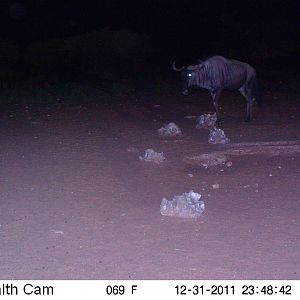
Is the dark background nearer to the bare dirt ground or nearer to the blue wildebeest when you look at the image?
the blue wildebeest

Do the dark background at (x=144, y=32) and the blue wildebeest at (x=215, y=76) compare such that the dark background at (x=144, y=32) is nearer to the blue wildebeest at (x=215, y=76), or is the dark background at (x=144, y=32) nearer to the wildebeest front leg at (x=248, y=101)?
the wildebeest front leg at (x=248, y=101)

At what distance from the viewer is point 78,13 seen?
39750 mm

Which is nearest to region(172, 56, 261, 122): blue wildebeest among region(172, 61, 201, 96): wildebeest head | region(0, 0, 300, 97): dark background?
region(172, 61, 201, 96): wildebeest head

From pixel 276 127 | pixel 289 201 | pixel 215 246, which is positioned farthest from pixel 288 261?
pixel 276 127

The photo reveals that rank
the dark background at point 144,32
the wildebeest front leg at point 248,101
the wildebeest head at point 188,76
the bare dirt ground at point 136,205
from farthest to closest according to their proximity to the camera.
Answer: the dark background at point 144,32
the wildebeest front leg at point 248,101
the wildebeest head at point 188,76
the bare dirt ground at point 136,205

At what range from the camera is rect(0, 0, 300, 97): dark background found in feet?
106

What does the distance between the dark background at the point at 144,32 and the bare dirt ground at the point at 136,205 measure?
16356 mm

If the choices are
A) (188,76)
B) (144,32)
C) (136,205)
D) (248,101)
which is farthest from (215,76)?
(144,32)

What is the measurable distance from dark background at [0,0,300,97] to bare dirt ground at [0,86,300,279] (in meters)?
16.4

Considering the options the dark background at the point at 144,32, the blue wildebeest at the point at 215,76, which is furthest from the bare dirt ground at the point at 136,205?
the dark background at the point at 144,32

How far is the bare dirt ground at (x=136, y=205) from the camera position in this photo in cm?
662

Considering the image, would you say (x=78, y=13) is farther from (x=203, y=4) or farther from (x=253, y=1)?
(x=253, y=1)

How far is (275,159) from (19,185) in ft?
14.0

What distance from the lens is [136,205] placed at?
28.4 ft
